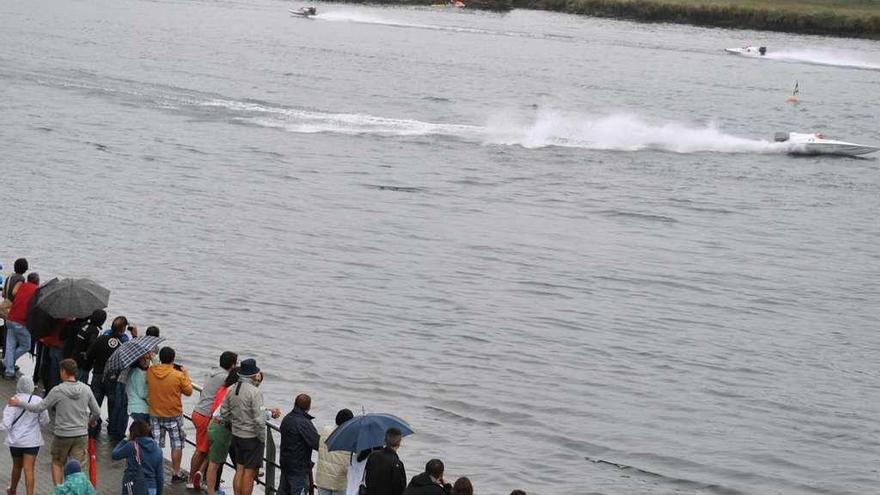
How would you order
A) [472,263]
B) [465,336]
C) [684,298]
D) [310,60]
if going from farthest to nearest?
[310,60]
[472,263]
[684,298]
[465,336]

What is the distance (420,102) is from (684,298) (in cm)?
3768

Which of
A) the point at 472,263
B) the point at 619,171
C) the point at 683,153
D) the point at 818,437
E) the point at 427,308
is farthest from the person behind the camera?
the point at 683,153

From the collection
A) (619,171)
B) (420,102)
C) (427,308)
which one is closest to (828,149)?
(619,171)

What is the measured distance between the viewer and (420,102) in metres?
70.0

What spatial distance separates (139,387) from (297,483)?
246 centimetres

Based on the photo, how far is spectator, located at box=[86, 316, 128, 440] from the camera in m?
15.3

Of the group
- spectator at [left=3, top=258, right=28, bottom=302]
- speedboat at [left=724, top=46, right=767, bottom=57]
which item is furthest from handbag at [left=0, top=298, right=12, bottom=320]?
speedboat at [left=724, top=46, right=767, bottom=57]

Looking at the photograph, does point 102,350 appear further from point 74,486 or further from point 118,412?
point 74,486

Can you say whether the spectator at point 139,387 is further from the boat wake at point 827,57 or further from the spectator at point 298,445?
the boat wake at point 827,57

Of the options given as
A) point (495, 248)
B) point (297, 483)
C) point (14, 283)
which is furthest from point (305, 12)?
point (297, 483)

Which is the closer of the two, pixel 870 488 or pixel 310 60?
pixel 870 488

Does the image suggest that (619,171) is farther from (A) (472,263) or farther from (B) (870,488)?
(B) (870,488)

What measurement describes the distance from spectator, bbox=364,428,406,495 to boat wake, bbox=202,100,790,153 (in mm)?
46148

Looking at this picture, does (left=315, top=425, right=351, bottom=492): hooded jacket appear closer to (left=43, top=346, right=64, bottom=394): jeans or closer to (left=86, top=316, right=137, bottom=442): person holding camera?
(left=86, top=316, right=137, bottom=442): person holding camera
